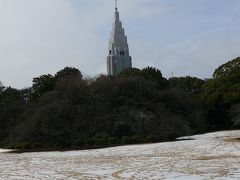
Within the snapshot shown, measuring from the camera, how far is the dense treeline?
1596 inches

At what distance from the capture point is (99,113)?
42656mm

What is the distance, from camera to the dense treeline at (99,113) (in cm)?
4053

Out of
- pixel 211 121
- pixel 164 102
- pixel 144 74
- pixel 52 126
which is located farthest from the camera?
pixel 211 121

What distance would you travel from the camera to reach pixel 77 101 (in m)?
43.2

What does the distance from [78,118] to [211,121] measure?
82.4 feet

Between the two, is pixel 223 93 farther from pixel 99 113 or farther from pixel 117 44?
pixel 117 44

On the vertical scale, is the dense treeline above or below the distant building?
below

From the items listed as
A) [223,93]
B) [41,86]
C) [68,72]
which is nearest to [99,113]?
[41,86]

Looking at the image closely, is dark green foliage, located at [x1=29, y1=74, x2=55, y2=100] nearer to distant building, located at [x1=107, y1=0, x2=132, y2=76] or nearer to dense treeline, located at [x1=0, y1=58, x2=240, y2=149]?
dense treeline, located at [x1=0, y1=58, x2=240, y2=149]

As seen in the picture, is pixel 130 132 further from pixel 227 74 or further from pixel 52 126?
pixel 227 74

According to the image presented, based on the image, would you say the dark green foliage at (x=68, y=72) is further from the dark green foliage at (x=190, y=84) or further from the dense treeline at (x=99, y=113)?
the dark green foliage at (x=190, y=84)

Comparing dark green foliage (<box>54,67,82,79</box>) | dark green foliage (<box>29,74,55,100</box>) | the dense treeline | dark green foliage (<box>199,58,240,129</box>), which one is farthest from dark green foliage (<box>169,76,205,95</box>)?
dark green foliage (<box>29,74,55,100</box>)

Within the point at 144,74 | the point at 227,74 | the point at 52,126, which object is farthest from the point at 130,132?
the point at 227,74

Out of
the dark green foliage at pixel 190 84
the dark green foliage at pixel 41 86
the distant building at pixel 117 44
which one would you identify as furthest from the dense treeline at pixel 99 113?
the distant building at pixel 117 44
